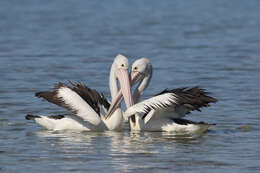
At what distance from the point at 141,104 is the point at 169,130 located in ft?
1.94

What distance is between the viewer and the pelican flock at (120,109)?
8984 mm

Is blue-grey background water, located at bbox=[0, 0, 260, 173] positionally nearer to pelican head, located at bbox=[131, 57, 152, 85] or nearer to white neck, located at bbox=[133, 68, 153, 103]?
white neck, located at bbox=[133, 68, 153, 103]

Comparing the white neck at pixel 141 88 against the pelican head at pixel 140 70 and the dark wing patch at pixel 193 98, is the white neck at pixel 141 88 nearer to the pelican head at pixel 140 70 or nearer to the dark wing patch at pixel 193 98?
the pelican head at pixel 140 70

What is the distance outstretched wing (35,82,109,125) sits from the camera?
29.6 ft

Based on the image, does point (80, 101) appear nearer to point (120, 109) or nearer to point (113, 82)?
point (120, 109)

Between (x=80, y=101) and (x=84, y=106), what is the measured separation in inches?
3.4

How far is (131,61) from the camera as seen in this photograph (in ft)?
53.0

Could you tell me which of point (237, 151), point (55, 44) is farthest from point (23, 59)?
point (237, 151)

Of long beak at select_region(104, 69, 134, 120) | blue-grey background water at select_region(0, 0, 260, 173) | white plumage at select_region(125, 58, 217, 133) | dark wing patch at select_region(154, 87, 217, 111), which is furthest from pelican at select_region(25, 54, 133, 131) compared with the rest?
dark wing patch at select_region(154, 87, 217, 111)

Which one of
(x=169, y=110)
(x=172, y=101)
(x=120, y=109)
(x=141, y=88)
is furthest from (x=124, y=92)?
(x=172, y=101)

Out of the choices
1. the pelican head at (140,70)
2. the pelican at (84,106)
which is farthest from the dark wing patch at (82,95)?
the pelican head at (140,70)

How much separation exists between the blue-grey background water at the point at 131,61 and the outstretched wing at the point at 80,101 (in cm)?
28

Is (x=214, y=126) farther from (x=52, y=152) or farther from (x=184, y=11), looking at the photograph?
(x=184, y=11)

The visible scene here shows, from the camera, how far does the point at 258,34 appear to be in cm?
2177
